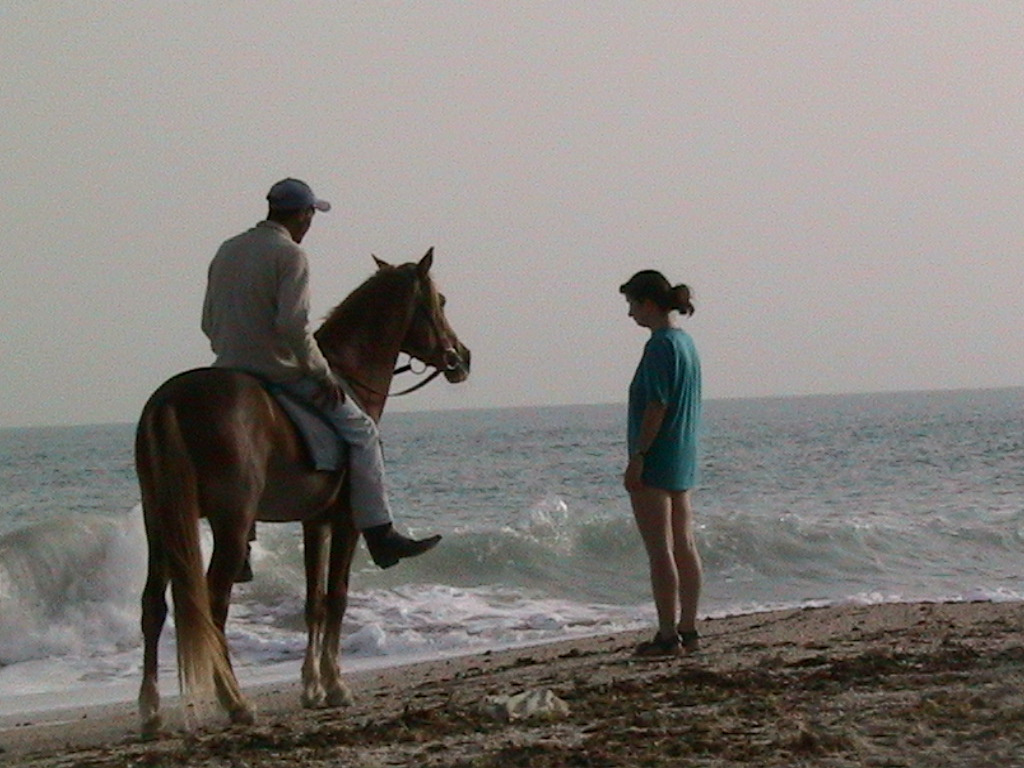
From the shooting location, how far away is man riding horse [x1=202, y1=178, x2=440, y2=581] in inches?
232

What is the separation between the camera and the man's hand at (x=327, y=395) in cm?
600

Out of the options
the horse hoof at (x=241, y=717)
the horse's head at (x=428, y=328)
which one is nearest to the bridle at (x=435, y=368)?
the horse's head at (x=428, y=328)

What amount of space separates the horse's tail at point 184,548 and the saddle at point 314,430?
54cm

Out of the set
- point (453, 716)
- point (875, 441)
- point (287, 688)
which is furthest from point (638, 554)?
point (875, 441)

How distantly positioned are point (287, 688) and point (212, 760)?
9.79 feet

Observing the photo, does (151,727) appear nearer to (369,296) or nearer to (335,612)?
(335,612)

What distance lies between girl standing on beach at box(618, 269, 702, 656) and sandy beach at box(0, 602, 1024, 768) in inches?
17.9

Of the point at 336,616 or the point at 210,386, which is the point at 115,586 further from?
the point at 210,386

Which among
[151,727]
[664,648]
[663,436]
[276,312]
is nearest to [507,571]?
[664,648]

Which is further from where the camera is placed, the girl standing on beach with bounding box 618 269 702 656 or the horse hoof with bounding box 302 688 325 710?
the girl standing on beach with bounding box 618 269 702 656

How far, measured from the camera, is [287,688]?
7.73 m

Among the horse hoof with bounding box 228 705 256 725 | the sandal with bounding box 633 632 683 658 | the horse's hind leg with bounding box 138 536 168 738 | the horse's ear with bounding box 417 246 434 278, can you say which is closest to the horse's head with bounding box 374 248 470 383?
the horse's ear with bounding box 417 246 434 278

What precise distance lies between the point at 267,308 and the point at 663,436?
2.12m

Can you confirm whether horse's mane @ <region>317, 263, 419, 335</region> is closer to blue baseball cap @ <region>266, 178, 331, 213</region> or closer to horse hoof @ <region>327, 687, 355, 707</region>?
blue baseball cap @ <region>266, 178, 331, 213</region>
